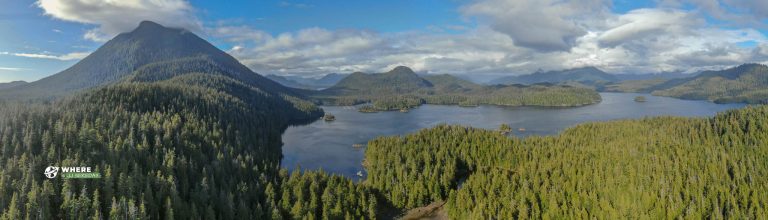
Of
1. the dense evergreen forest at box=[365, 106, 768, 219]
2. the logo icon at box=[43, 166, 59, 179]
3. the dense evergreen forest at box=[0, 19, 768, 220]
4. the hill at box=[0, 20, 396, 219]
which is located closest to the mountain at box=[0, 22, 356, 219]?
the hill at box=[0, 20, 396, 219]

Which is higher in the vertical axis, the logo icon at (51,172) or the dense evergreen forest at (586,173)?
the logo icon at (51,172)

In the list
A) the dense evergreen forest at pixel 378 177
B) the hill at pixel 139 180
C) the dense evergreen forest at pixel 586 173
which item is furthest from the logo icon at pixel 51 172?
the dense evergreen forest at pixel 586 173

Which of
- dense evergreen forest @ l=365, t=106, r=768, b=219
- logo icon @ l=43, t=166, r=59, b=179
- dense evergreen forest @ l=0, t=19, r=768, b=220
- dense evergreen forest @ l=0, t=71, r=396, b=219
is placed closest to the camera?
dense evergreen forest @ l=0, t=71, r=396, b=219

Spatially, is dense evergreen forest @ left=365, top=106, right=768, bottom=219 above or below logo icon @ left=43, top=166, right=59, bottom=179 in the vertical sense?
below

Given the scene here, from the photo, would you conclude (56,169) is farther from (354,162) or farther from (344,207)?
(354,162)

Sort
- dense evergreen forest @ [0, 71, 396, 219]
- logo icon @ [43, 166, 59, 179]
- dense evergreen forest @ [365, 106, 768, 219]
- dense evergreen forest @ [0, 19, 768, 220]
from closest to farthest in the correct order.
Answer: dense evergreen forest @ [0, 71, 396, 219] → dense evergreen forest @ [0, 19, 768, 220] → logo icon @ [43, 166, 59, 179] → dense evergreen forest @ [365, 106, 768, 219]

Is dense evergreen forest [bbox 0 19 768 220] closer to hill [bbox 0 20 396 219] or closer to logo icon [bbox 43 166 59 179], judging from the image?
hill [bbox 0 20 396 219]

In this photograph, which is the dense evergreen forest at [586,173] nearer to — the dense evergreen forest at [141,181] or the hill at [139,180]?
the hill at [139,180]

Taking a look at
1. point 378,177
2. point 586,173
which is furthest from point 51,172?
point 586,173

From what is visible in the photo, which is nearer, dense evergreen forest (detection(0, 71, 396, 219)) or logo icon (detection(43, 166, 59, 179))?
dense evergreen forest (detection(0, 71, 396, 219))

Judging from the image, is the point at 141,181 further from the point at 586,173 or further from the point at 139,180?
the point at 586,173
